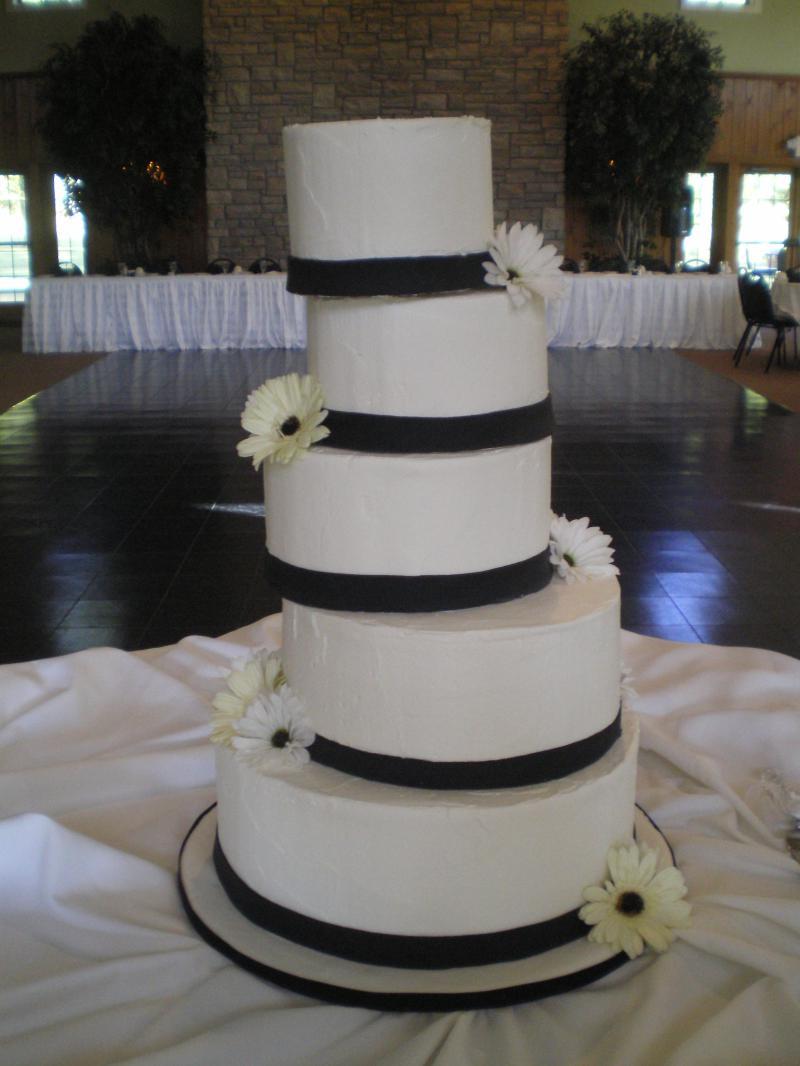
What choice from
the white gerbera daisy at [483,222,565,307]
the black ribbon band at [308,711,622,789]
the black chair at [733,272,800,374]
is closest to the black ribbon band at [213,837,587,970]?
the black ribbon band at [308,711,622,789]

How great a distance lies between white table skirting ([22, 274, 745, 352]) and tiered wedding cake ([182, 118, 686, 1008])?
32.8 ft

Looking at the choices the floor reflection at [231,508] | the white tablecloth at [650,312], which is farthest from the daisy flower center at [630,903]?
the white tablecloth at [650,312]

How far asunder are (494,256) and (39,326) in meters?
10.8

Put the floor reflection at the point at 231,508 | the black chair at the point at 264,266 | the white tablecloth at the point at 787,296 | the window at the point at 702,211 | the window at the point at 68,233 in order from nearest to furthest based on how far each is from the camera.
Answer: the floor reflection at the point at 231,508 → the white tablecloth at the point at 787,296 → the black chair at the point at 264,266 → the window at the point at 68,233 → the window at the point at 702,211

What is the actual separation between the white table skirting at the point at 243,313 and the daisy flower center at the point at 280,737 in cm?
998

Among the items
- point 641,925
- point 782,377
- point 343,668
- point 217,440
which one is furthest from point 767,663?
point 782,377

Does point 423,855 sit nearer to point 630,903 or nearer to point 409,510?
point 630,903

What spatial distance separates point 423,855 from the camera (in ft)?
5.84

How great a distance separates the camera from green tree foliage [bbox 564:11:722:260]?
42.2ft

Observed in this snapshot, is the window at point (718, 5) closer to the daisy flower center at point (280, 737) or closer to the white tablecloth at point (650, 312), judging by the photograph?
the white tablecloth at point (650, 312)

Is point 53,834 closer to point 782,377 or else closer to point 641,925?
point 641,925

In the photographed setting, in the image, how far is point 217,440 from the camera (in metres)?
7.11

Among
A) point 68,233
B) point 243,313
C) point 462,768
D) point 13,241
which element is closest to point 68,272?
point 243,313

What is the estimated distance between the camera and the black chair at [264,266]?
12531mm
